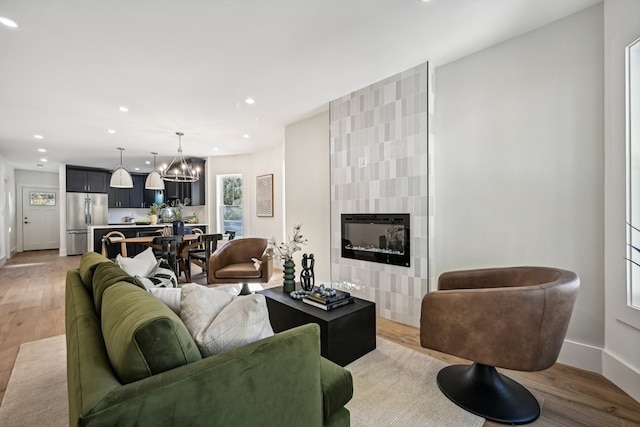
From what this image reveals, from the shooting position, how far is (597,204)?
2072mm

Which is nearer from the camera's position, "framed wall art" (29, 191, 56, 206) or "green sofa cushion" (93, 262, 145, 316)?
"green sofa cushion" (93, 262, 145, 316)

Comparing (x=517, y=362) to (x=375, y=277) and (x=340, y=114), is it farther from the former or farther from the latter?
(x=340, y=114)

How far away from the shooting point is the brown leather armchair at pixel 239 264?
3.72 metres

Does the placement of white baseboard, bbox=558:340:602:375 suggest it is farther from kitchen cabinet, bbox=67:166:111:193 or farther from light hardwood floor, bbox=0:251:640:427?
kitchen cabinet, bbox=67:166:111:193

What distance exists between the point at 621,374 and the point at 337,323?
1859mm

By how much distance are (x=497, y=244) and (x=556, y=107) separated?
117cm

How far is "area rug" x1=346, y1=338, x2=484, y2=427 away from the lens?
5.27 feet

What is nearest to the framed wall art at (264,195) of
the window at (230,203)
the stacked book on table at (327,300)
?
the window at (230,203)

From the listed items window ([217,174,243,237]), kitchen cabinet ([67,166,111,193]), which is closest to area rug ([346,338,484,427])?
window ([217,174,243,237])

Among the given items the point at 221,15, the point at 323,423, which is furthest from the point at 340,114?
the point at 323,423

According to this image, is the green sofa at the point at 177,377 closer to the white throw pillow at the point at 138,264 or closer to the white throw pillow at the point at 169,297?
the white throw pillow at the point at 169,297

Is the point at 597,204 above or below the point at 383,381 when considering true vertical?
above

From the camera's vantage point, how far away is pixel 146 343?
810 mm

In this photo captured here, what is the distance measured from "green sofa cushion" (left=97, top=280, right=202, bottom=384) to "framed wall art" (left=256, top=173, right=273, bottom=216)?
4.96 meters
